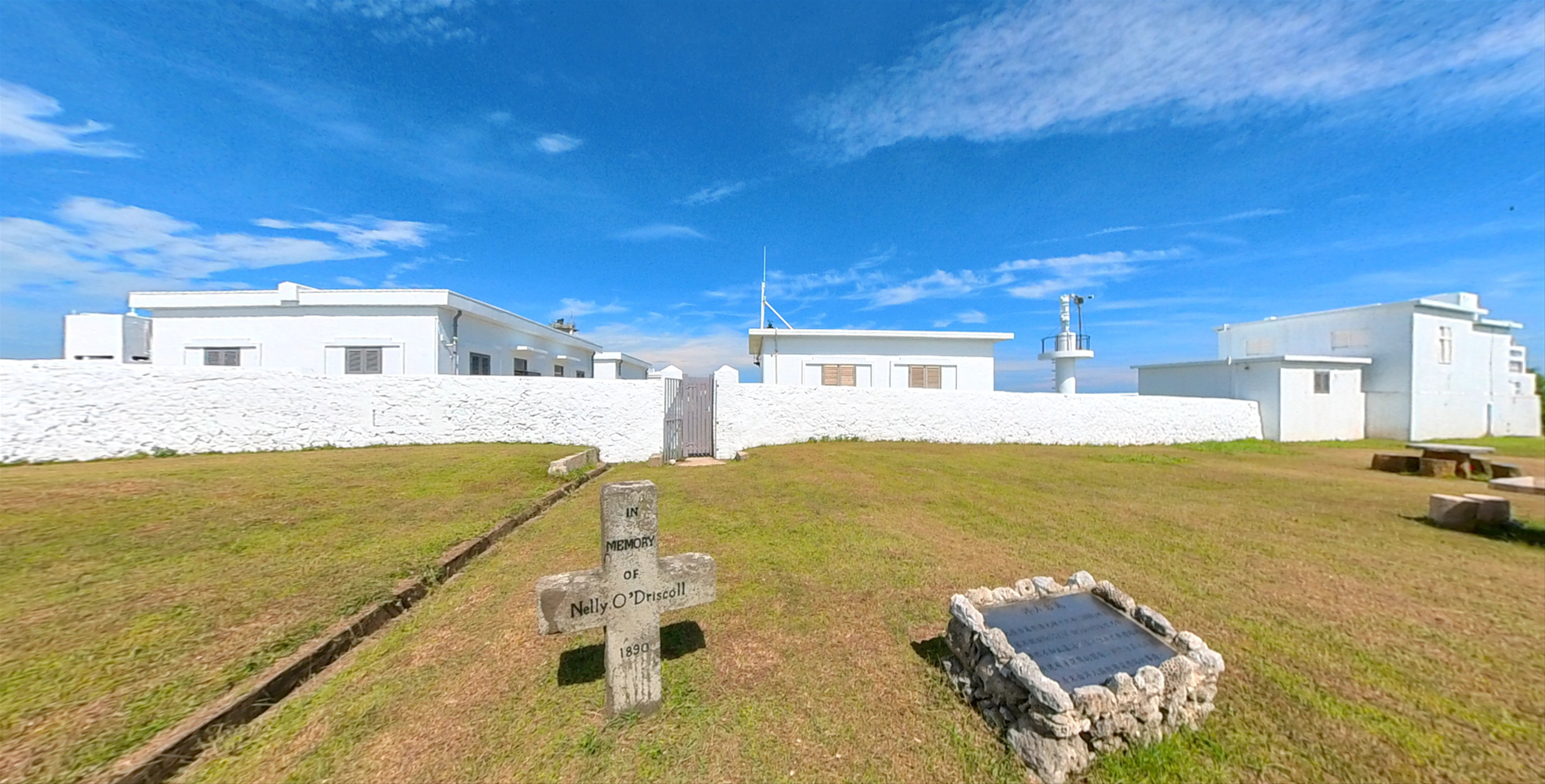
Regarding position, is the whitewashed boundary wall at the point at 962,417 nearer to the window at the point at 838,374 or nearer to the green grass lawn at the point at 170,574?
the window at the point at 838,374

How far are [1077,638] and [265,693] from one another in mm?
4272

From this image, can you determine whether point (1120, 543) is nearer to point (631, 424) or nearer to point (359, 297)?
point (631, 424)

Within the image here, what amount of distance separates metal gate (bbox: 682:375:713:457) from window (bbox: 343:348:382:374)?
984cm

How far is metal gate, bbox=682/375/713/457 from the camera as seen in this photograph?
40.7 feet

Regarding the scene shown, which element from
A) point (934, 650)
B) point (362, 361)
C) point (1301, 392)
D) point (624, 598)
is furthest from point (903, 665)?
point (1301, 392)

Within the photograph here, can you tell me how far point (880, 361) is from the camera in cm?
1739

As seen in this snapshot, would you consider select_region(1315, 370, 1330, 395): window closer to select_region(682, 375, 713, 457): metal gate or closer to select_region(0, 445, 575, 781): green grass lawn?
select_region(682, 375, 713, 457): metal gate

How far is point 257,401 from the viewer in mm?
9906

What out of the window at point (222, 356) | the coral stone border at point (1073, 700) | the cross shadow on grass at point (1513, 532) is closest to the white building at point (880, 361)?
the cross shadow on grass at point (1513, 532)

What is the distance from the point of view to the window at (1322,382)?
56.2 feet

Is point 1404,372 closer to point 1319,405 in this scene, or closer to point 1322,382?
point 1322,382

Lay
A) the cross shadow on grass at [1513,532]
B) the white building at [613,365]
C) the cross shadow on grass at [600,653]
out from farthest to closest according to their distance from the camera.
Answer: the white building at [613,365] < the cross shadow on grass at [1513,532] < the cross shadow on grass at [600,653]

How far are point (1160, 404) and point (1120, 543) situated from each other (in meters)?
14.8

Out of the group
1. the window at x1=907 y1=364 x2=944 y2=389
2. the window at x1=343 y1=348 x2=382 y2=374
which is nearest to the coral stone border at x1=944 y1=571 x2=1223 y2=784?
the window at x1=907 y1=364 x2=944 y2=389
